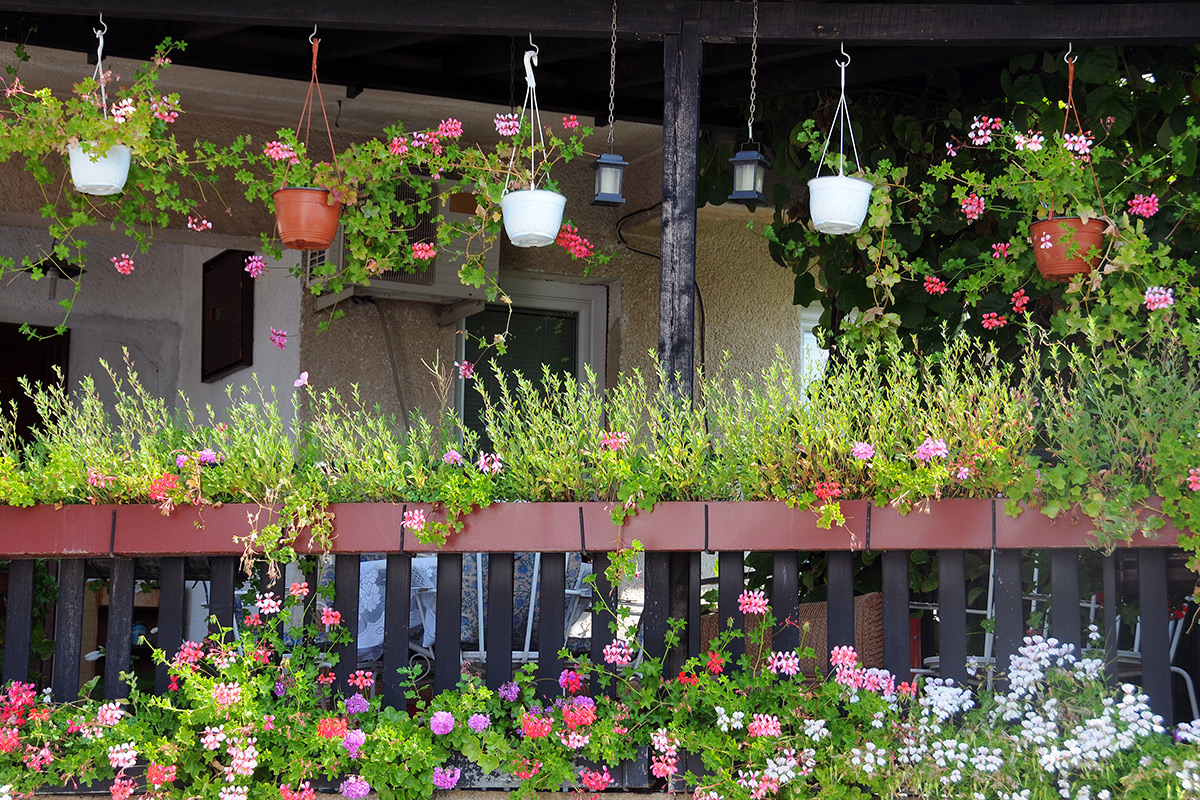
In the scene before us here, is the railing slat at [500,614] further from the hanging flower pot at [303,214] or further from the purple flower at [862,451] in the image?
the hanging flower pot at [303,214]

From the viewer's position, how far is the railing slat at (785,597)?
105 inches

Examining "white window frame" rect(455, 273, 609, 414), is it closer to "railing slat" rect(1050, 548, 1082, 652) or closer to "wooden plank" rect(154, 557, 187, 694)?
"wooden plank" rect(154, 557, 187, 694)

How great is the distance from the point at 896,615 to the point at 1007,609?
24 centimetres

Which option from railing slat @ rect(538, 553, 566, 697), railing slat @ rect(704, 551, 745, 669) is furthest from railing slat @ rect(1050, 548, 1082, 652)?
railing slat @ rect(538, 553, 566, 697)

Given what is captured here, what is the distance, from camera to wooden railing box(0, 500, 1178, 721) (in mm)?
2588

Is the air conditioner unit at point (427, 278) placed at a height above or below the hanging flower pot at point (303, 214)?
above

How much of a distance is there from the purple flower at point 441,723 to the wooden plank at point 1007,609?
1.22 metres

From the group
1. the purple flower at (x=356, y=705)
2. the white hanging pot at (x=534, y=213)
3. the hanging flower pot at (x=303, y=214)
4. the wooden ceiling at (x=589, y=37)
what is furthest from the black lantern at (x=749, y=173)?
the purple flower at (x=356, y=705)

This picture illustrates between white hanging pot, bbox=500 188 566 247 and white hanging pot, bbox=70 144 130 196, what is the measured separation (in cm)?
112

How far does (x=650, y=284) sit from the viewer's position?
591cm

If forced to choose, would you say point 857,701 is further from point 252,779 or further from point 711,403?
→ point 252,779

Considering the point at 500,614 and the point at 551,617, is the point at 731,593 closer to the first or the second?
the point at 551,617

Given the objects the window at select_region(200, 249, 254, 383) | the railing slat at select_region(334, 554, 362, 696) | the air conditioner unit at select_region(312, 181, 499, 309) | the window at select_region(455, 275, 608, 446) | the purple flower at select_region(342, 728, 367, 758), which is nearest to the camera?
the purple flower at select_region(342, 728, 367, 758)

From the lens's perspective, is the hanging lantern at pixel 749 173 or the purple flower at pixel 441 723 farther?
the hanging lantern at pixel 749 173
